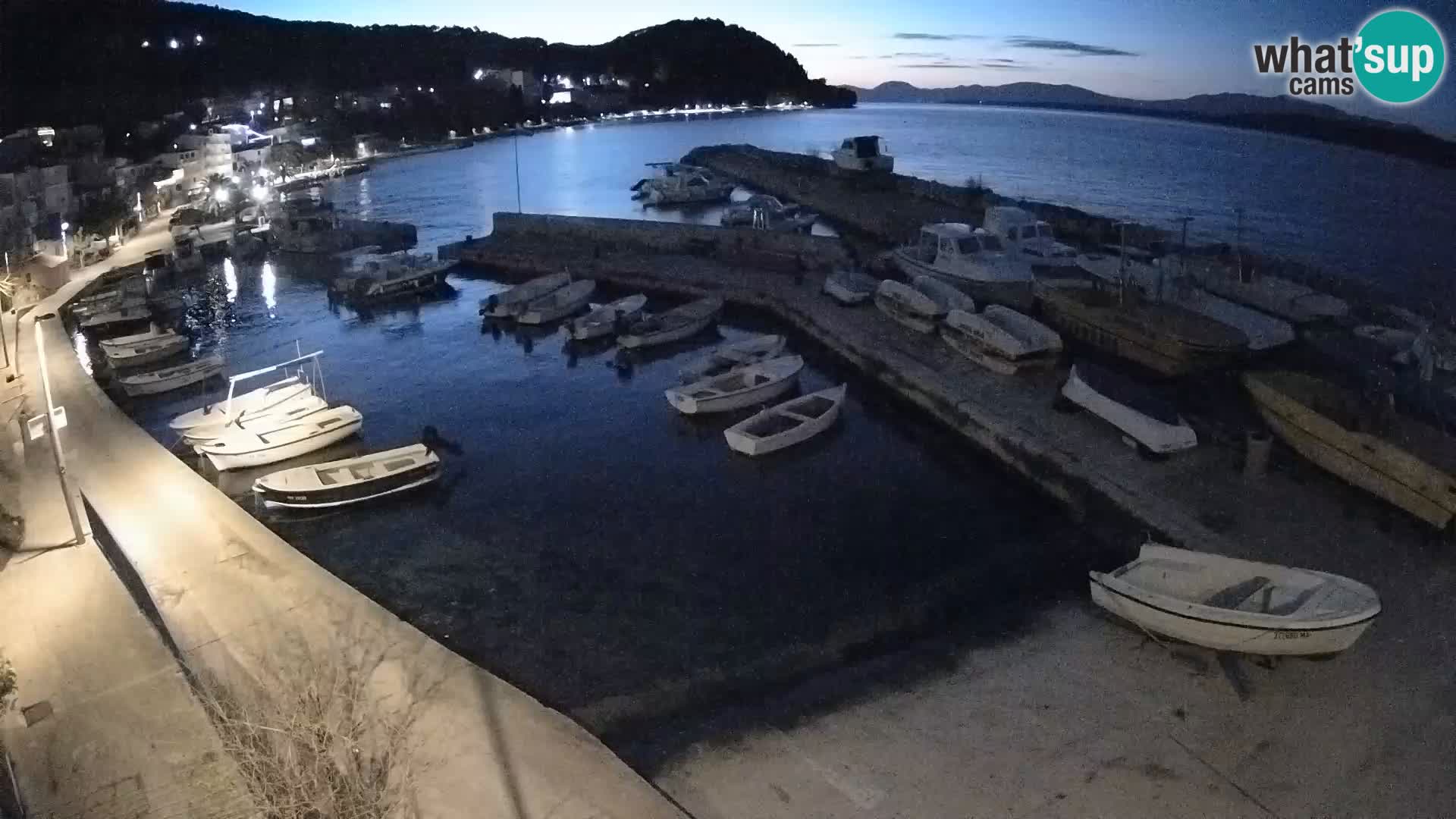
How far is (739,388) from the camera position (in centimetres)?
2019

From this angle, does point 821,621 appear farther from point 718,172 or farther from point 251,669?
point 718,172

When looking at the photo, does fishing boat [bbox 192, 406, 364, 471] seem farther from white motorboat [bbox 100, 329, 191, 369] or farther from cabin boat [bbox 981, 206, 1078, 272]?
cabin boat [bbox 981, 206, 1078, 272]

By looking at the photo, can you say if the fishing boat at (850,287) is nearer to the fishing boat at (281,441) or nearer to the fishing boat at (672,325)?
the fishing boat at (672,325)

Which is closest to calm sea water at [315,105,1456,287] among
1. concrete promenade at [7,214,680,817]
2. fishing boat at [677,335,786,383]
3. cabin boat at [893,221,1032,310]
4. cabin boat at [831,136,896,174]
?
cabin boat at [831,136,896,174]

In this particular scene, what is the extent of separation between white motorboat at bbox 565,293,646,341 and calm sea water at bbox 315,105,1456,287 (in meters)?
22.5

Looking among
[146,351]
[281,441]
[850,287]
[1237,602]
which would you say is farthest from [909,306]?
[146,351]

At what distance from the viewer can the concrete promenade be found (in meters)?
7.61

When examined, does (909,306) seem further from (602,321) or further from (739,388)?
(602,321)

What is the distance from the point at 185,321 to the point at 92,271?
8.24 meters

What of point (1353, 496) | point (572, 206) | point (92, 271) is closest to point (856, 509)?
point (1353, 496)

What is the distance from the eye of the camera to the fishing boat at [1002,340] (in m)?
19.4

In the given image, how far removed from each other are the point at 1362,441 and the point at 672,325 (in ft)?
55.7

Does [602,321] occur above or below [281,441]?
above

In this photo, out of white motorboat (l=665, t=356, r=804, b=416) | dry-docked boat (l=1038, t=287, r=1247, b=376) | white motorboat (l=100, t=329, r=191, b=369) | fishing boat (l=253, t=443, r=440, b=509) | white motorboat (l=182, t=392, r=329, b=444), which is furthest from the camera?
white motorboat (l=100, t=329, r=191, b=369)
